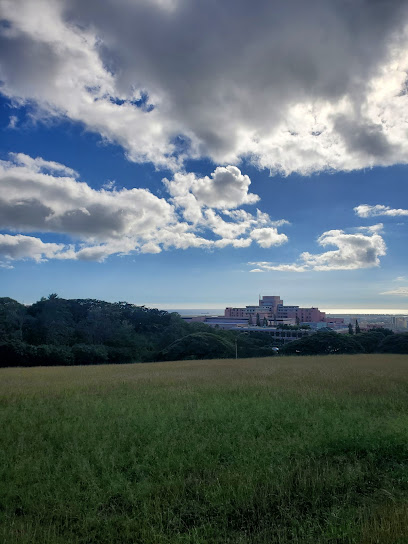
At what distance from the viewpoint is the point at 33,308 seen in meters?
56.6

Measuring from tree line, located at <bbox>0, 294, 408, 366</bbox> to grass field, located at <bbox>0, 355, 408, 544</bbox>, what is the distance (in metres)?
34.9

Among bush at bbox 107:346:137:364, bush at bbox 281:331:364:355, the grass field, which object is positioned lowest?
bush at bbox 107:346:137:364

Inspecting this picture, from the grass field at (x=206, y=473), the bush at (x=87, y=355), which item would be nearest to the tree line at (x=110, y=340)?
the bush at (x=87, y=355)

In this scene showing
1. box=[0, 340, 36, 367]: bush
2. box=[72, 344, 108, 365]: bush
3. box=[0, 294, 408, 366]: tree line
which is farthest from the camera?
box=[72, 344, 108, 365]: bush

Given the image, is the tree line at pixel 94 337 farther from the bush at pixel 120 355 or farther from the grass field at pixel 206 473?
the grass field at pixel 206 473

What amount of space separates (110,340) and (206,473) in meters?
49.9

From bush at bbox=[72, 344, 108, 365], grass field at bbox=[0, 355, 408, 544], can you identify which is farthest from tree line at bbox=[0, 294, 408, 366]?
grass field at bbox=[0, 355, 408, 544]

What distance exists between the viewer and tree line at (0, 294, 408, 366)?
43781mm

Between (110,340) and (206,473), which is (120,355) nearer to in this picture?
(110,340)

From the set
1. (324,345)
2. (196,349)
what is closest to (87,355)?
(196,349)

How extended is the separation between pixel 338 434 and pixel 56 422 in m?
7.43

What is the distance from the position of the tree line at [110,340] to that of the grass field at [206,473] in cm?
3486

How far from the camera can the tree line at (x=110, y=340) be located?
43781 mm

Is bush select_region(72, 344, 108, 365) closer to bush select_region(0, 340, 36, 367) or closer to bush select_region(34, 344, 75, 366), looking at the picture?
bush select_region(34, 344, 75, 366)
